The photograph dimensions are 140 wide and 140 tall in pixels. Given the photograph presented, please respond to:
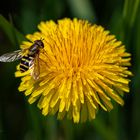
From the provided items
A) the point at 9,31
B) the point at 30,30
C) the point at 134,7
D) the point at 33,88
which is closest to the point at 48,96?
the point at 33,88

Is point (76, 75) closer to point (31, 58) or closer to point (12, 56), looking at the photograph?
point (31, 58)

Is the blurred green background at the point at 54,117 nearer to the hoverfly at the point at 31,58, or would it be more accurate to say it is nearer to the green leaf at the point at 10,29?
the green leaf at the point at 10,29

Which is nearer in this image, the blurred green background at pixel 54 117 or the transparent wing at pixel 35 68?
the transparent wing at pixel 35 68

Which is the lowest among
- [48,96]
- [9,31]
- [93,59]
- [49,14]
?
[48,96]

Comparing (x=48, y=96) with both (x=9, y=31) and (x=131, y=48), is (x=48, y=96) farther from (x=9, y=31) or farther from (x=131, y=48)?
(x=131, y=48)

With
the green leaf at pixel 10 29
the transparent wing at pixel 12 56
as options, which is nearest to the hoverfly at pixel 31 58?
the transparent wing at pixel 12 56

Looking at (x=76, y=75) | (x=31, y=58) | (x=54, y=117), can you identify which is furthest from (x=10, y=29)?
(x=54, y=117)

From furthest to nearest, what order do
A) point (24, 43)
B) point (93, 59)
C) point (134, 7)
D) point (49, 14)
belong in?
point (49, 14) → point (134, 7) → point (24, 43) → point (93, 59)
